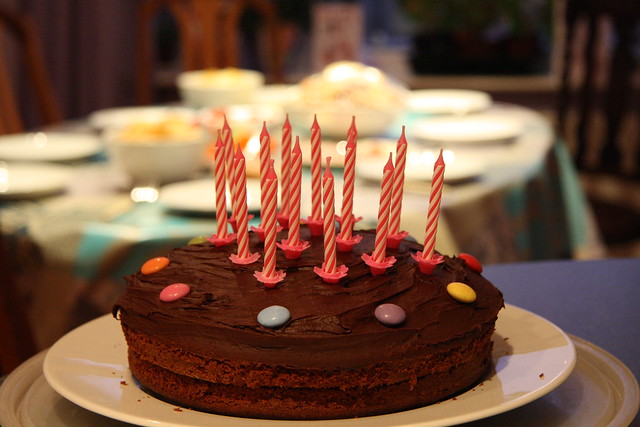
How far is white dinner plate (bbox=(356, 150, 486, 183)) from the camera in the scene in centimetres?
168

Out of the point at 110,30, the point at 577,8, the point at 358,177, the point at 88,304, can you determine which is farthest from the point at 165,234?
the point at 110,30

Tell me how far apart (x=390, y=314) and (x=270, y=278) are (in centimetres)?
11

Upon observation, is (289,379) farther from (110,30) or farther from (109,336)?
(110,30)

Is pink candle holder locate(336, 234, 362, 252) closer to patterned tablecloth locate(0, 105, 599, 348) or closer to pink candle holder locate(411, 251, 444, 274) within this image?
pink candle holder locate(411, 251, 444, 274)

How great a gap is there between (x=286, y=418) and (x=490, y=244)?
1099 millimetres

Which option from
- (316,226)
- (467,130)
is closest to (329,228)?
(316,226)

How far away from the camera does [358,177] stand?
5.71 feet

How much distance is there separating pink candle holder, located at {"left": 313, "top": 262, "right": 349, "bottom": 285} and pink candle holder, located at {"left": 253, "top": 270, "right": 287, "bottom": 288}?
0.10ft

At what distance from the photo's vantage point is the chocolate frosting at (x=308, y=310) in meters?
0.68

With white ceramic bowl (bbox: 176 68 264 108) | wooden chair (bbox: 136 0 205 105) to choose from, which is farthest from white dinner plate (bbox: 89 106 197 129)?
wooden chair (bbox: 136 0 205 105)

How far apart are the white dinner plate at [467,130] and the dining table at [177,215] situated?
0.04 feet

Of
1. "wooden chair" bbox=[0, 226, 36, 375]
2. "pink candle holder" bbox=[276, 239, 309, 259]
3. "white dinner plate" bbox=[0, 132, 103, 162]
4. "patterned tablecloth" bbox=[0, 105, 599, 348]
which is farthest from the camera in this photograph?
"white dinner plate" bbox=[0, 132, 103, 162]

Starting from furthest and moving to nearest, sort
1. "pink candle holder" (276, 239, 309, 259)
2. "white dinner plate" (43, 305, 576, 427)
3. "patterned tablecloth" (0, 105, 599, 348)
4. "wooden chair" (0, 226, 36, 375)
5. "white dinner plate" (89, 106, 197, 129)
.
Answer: "white dinner plate" (89, 106, 197, 129)
"patterned tablecloth" (0, 105, 599, 348)
"wooden chair" (0, 226, 36, 375)
"pink candle holder" (276, 239, 309, 259)
"white dinner plate" (43, 305, 576, 427)

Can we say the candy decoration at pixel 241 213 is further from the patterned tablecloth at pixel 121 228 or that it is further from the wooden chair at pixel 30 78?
the wooden chair at pixel 30 78
